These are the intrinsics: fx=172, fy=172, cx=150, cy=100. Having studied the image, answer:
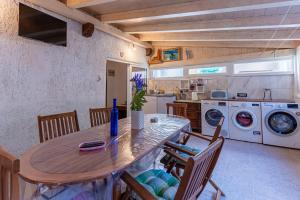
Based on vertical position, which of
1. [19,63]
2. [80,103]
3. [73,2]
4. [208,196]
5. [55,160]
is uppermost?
[73,2]

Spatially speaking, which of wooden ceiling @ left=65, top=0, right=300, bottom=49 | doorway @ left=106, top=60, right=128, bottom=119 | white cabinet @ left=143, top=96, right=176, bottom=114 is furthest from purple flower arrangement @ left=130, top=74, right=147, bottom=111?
doorway @ left=106, top=60, right=128, bottom=119

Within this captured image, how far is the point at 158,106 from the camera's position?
4879 millimetres

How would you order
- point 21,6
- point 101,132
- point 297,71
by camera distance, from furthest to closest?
point 297,71, point 21,6, point 101,132

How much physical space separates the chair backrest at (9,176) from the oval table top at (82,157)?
0.40 ft

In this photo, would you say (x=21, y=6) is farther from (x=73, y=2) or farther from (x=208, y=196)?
(x=208, y=196)

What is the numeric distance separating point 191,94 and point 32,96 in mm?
3915

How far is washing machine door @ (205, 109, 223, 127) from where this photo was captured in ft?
13.6

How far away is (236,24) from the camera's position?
115 inches

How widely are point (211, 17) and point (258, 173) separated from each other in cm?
261

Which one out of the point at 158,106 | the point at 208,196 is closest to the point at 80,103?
the point at 158,106

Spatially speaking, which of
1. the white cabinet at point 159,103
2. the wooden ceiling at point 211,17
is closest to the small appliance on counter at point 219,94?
the white cabinet at point 159,103

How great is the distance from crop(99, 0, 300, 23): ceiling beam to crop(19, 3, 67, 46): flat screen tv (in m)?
0.97

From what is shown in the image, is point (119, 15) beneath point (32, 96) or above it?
above

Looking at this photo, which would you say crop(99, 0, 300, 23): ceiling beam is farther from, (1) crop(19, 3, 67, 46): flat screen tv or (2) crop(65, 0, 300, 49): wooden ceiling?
(1) crop(19, 3, 67, 46): flat screen tv
